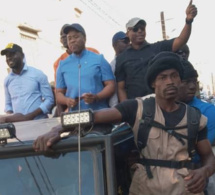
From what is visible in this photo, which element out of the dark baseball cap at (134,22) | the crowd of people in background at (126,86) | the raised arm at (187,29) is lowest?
the crowd of people in background at (126,86)

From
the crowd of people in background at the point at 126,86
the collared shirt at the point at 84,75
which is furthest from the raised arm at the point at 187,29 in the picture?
the collared shirt at the point at 84,75

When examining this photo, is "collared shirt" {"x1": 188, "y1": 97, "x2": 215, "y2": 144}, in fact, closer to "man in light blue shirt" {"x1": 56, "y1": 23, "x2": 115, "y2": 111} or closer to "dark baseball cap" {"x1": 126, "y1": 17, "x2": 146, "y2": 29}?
"man in light blue shirt" {"x1": 56, "y1": 23, "x2": 115, "y2": 111}

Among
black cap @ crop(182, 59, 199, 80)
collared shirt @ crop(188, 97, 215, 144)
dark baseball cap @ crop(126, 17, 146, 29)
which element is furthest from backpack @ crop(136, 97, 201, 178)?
dark baseball cap @ crop(126, 17, 146, 29)

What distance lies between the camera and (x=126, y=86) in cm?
391

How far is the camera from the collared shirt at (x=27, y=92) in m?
4.18

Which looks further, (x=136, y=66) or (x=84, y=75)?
(x=136, y=66)

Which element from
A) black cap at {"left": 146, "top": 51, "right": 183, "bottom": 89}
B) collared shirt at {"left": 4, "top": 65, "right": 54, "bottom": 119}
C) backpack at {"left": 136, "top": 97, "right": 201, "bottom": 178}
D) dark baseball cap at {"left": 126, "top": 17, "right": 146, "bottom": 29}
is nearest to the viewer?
backpack at {"left": 136, "top": 97, "right": 201, "bottom": 178}

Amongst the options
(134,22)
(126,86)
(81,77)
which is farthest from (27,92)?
(134,22)

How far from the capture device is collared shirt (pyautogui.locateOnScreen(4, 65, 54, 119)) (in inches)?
164

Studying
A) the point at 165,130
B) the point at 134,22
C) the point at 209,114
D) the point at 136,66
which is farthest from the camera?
the point at 134,22

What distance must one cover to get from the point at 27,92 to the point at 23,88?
0.22ft

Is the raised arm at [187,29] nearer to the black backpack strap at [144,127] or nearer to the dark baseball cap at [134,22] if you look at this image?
the dark baseball cap at [134,22]

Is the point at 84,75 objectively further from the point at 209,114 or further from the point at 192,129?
the point at 192,129

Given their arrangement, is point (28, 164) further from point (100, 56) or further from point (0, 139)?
point (100, 56)
